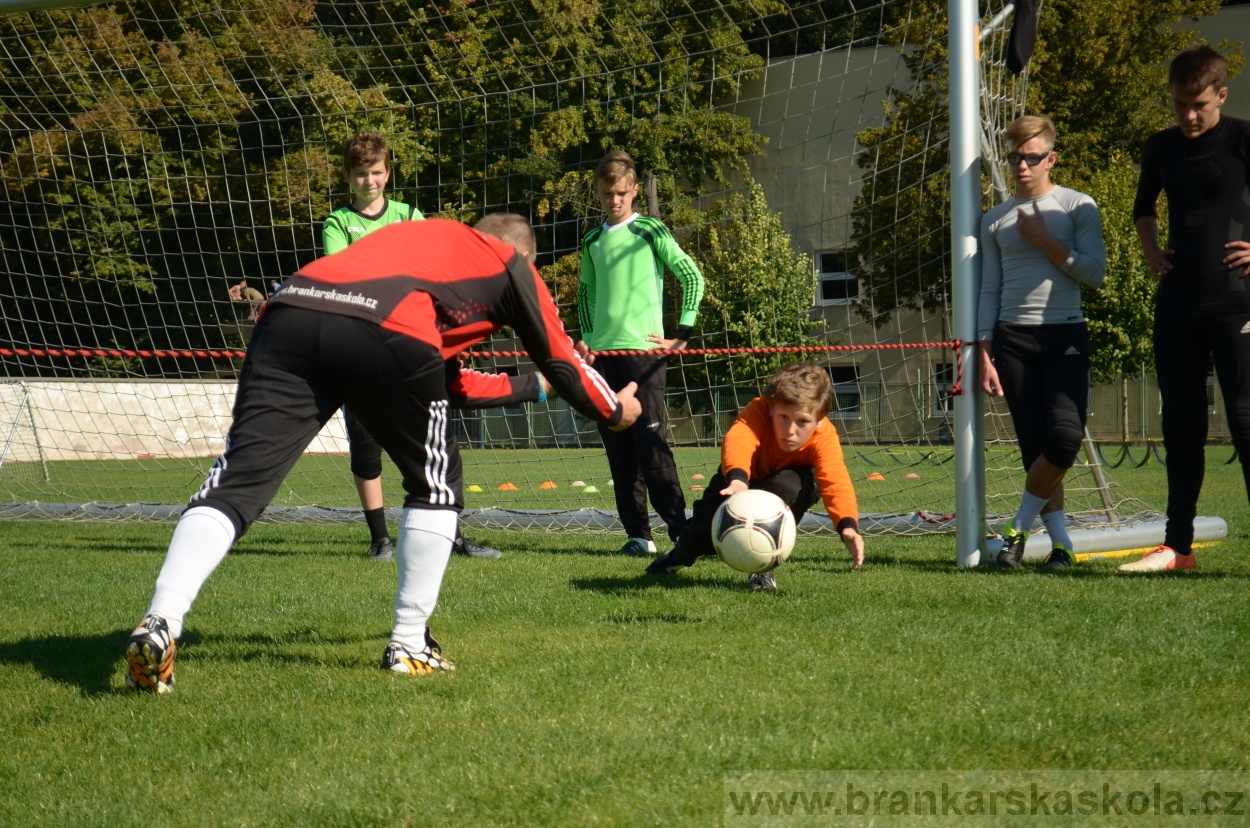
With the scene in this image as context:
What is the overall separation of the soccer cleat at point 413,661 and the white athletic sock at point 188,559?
1.98 feet

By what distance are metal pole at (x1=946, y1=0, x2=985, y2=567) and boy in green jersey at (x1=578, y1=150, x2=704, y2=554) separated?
152cm

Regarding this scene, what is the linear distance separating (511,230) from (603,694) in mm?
1492

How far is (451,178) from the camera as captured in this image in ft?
33.0

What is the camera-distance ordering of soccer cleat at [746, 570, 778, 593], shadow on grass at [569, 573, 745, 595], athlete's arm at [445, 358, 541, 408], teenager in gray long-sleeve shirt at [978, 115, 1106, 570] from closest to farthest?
athlete's arm at [445, 358, 541, 408] < soccer cleat at [746, 570, 778, 593] < shadow on grass at [569, 573, 745, 595] < teenager in gray long-sleeve shirt at [978, 115, 1106, 570]

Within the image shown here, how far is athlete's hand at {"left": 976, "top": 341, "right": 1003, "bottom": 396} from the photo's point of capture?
5359 millimetres

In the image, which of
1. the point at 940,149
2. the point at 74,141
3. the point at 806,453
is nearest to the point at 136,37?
the point at 74,141

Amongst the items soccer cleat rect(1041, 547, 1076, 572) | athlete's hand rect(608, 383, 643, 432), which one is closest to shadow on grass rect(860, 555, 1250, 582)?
soccer cleat rect(1041, 547, 1076, 572)

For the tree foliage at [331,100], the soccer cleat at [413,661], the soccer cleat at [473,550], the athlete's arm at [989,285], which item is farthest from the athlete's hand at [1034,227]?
the tree foliage at [331,100]

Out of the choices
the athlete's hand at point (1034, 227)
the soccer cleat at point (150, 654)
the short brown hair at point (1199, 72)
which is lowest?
the soccer cleat at point (150, 654)

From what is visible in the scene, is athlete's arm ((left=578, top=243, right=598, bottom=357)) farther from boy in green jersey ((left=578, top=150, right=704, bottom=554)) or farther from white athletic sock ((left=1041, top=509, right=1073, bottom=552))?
white athletic sock ((left=1041, top=509, right=1073, bottom=552))

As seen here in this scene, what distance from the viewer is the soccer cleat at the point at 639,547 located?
250 inches

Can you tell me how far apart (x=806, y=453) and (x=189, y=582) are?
8.78 ft

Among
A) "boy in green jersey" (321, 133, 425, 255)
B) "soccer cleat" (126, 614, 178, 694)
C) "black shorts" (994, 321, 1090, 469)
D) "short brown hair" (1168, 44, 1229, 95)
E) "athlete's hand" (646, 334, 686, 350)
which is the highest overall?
"short brown hair" (1168, 44, 1229, 95)

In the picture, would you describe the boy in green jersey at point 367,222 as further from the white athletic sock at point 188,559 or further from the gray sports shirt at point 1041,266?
the gray sports shirt at point 1041,266
